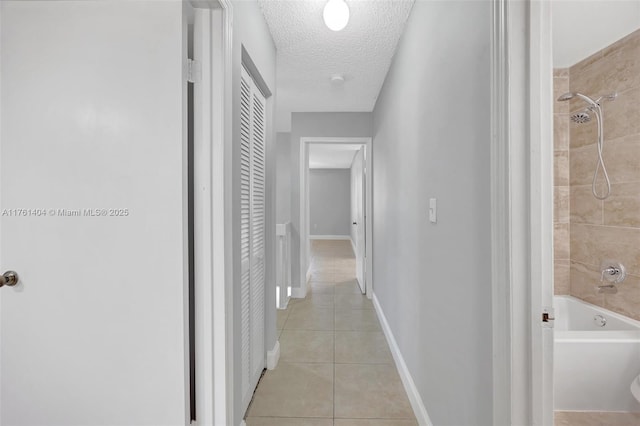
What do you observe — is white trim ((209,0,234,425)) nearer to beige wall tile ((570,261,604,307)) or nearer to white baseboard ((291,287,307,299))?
beige wall tile ((570,261,604,307))

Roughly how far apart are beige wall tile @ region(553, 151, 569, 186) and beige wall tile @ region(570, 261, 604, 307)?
63 cm

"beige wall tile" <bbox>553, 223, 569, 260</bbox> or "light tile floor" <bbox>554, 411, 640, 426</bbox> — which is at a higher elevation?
"beige wall tile" <bbox>553, 223, 569, 260</bbox>

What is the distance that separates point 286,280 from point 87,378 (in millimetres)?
2691

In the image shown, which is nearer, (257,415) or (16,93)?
(16,93)

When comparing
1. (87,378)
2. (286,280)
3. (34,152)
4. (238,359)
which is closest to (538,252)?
(238,359)

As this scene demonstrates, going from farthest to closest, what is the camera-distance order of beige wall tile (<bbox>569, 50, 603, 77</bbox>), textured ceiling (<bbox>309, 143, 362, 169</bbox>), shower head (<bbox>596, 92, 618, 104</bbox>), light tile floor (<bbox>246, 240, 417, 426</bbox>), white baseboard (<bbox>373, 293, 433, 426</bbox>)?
textured ceiling (<bbox>309, 143, 362, 169</bbox>) < beige wall tile (<bbox>569, 50, 603, 77</bbox>) < shower head (<bbox>596, 92, 618, 104</bbox>) < light tile floor (<bbox>246, 240, 417, 426</bbox>) < white baseboard (<bbox>373, 293, 433, 426</bbox>)

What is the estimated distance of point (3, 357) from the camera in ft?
3.87

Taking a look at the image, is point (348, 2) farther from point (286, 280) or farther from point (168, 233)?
point (286, 280)

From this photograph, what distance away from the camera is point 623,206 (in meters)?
2.00

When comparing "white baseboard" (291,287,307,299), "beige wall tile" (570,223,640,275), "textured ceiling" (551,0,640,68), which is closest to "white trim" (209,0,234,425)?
"textured ceiling" (551,0,640,68)

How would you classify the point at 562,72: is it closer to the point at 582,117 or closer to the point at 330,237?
the point at 582,117

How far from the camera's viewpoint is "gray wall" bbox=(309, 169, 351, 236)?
34.8ft

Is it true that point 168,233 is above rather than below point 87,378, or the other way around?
above

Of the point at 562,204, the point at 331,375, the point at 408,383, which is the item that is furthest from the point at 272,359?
the point at 562,204
